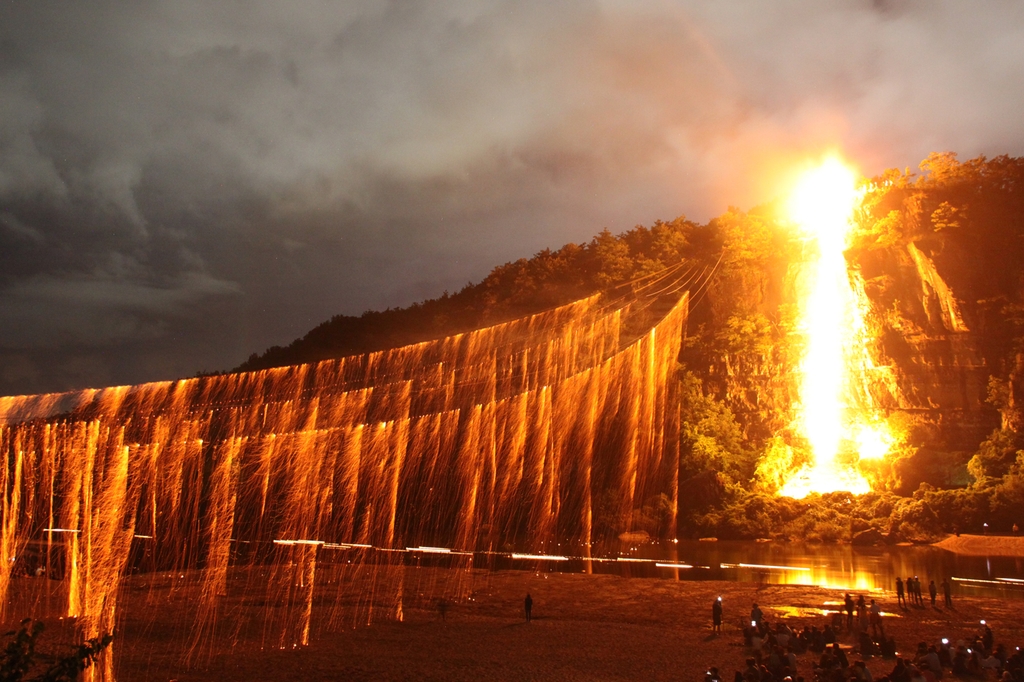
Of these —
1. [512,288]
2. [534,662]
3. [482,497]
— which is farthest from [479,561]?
[512,288]

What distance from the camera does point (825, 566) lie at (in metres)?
24.4

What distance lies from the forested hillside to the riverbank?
0.98 m

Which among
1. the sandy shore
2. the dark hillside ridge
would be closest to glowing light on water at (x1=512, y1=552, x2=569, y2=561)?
the sandy shore

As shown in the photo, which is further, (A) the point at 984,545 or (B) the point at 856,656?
(A) the point at 984,545

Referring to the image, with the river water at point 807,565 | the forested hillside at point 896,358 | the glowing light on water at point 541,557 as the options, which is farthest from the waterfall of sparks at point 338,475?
the river water at point 807,565

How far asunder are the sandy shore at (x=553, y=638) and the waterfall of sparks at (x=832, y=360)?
18.2m

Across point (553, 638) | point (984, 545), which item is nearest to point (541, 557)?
point (553, 638)

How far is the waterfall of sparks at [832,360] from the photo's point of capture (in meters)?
36.0

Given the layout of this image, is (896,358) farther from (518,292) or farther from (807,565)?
(518,292)

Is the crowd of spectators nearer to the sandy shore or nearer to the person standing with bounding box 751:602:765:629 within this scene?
the person standing with bounding box 751:602:765:629

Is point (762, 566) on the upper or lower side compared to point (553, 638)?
upper

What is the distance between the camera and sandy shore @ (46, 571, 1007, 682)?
13.2 metres

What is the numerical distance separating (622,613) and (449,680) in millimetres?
6861

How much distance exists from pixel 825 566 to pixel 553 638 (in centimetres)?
1339
